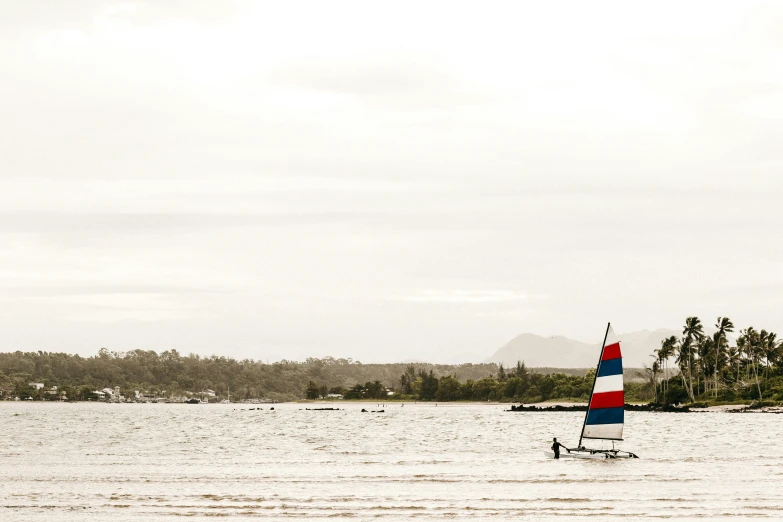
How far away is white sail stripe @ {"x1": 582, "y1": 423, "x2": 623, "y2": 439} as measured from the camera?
65562 millimetres

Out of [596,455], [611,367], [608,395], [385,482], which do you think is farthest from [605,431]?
[385,482]

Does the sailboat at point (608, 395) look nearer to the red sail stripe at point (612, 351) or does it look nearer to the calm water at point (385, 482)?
the red sail stripe at point (612, 351)

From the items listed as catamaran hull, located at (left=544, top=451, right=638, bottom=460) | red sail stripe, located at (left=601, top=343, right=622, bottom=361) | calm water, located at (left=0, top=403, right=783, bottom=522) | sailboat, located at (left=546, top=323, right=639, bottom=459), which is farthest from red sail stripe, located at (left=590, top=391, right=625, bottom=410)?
catamaran hull, located at (left=544, top=451, right=638, bottom=460)

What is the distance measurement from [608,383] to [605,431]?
3.57 metres

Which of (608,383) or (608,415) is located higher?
(608,383)

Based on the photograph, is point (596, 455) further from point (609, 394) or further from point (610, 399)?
point (609, 394)

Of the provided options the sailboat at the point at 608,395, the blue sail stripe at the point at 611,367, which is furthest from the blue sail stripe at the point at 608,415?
the blue sail stripe at the point at 611,367

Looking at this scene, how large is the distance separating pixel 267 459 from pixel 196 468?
998 centimetres

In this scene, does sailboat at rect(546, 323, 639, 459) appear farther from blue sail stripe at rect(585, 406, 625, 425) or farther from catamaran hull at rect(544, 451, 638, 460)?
catamaran hull at rect(544, 451, 638, 460)

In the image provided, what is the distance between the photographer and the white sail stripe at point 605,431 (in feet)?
215

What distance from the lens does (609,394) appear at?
64875 mm

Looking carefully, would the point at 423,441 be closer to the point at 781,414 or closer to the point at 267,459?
the point at 267,459

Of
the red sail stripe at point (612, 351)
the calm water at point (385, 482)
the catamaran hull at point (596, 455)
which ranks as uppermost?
the red sail stripe at point (612, 351)

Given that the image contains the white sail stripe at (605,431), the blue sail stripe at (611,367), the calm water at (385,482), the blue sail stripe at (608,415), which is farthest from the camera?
the white sail stripe at (605,431)
